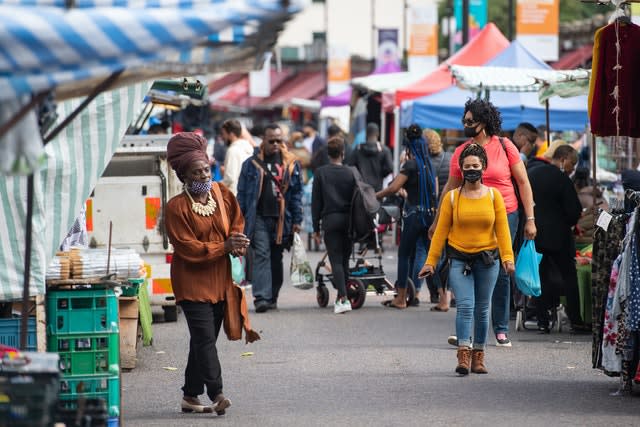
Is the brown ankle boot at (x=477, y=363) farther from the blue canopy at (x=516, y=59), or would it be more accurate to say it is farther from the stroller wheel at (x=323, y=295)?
the blue canopy at (x=516, y=59)

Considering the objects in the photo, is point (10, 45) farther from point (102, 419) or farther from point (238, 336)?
point (238, 336)

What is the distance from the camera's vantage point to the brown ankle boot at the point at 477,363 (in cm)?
1093

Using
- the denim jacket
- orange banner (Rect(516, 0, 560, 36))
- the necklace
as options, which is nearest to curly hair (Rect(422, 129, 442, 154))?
the denim jacket

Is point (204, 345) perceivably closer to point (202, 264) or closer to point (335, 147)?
point (202, 264)

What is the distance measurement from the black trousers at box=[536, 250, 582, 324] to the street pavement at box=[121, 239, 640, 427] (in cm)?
28

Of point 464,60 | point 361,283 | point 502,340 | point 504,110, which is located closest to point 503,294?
point 502,340

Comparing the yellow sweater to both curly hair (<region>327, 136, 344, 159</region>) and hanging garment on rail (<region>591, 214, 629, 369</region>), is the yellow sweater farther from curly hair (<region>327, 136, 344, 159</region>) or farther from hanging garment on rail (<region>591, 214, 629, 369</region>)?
curly hair (<region>327, 136, 344, 159</region>)

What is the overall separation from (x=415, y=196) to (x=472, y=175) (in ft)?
15.7

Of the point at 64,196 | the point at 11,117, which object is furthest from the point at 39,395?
the point at 64,196

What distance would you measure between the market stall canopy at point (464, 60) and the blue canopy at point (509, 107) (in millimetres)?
448

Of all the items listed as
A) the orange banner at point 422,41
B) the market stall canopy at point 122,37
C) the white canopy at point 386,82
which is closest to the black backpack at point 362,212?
the market stall canopy at point 122,37

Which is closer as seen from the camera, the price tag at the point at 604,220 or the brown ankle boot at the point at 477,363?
the price tag at the point at 604,220

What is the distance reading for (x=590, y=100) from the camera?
11008 millimetres

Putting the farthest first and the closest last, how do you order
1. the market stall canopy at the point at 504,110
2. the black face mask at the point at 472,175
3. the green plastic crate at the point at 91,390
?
the market stall canopy at the point at 504,110
the black face mask at the point at 472,175
the green plastic crate at the point at 91,390
